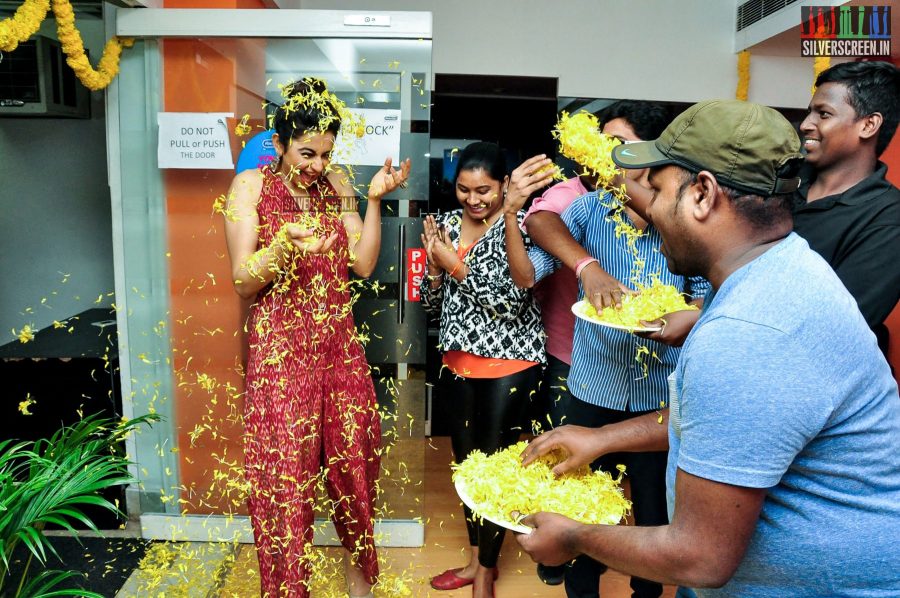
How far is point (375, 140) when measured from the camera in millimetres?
2871

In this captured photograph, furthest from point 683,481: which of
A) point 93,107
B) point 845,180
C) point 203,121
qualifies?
point 93,107

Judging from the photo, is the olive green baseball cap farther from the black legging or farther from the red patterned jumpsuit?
the black legging

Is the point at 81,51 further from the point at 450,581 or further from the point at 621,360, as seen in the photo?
the point at 450,581

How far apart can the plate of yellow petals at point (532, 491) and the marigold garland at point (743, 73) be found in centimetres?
368

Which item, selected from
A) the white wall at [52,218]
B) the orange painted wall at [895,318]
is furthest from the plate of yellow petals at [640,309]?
the white wall at [52,218]

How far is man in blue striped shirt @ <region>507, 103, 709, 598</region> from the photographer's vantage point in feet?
7.00


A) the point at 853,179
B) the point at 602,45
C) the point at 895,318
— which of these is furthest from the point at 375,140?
the point at 895,318

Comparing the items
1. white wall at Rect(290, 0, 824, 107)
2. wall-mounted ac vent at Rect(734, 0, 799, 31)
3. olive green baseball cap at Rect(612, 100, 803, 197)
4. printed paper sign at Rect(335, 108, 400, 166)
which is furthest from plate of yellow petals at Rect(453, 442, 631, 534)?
wall-mounted ac vent at Rect(734, 0, 799, 31)

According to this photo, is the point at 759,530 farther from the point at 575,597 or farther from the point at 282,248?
the point at 282,248

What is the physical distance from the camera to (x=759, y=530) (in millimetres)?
1055

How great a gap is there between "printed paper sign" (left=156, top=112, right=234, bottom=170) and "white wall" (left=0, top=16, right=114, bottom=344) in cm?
147

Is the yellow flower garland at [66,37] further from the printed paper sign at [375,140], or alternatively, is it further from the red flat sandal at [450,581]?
the red flat sandal at [450,581]

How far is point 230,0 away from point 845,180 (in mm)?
2502

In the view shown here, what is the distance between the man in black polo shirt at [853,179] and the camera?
1.89 meters
